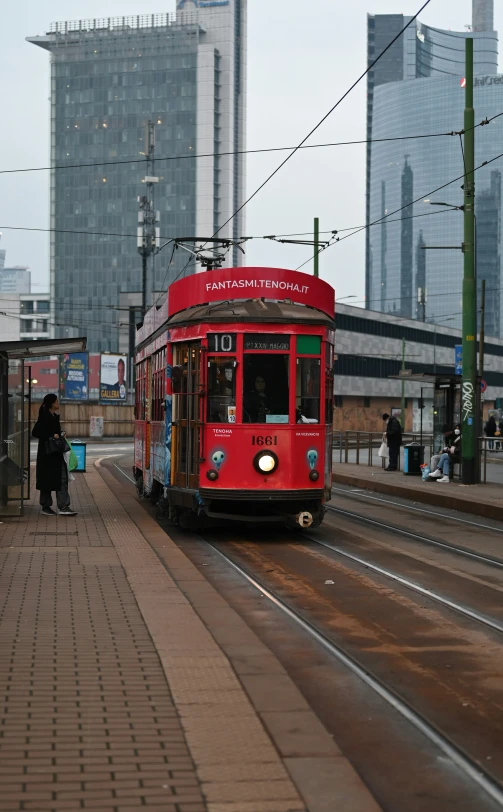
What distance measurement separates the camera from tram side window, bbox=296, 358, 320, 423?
14.0m

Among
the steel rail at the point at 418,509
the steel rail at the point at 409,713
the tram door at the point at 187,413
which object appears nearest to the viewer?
the steel rail at the point at 409,713

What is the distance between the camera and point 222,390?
1392 cm

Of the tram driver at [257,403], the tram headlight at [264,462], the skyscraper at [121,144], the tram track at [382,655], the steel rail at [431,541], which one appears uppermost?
the skyscraper at [121,144]

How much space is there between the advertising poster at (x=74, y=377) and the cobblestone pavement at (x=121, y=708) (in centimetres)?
5083

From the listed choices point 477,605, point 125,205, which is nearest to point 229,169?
point 125,205

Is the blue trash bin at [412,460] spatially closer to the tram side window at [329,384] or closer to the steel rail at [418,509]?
the steel rail at [418,509]

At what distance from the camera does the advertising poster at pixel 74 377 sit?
60500 mm

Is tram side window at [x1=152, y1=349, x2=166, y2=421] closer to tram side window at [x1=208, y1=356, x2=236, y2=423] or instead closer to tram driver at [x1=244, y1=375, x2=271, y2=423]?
tram side window at [x1=208, y1=356, x2=236, y2=423]

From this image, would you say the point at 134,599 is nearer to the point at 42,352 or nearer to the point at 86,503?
the point at 42,352

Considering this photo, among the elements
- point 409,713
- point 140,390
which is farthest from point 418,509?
point 409,713

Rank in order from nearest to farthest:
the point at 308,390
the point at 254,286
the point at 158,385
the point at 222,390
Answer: the point at 222,390 → the point at 308,390 → the point at 254,286 → the point at 158,385

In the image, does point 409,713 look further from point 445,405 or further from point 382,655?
point 445,405

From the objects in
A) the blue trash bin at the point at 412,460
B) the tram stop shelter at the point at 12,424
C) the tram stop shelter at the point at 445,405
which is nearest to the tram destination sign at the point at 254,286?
the tram stop shelter at the point at 12,424

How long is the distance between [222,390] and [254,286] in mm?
1454
